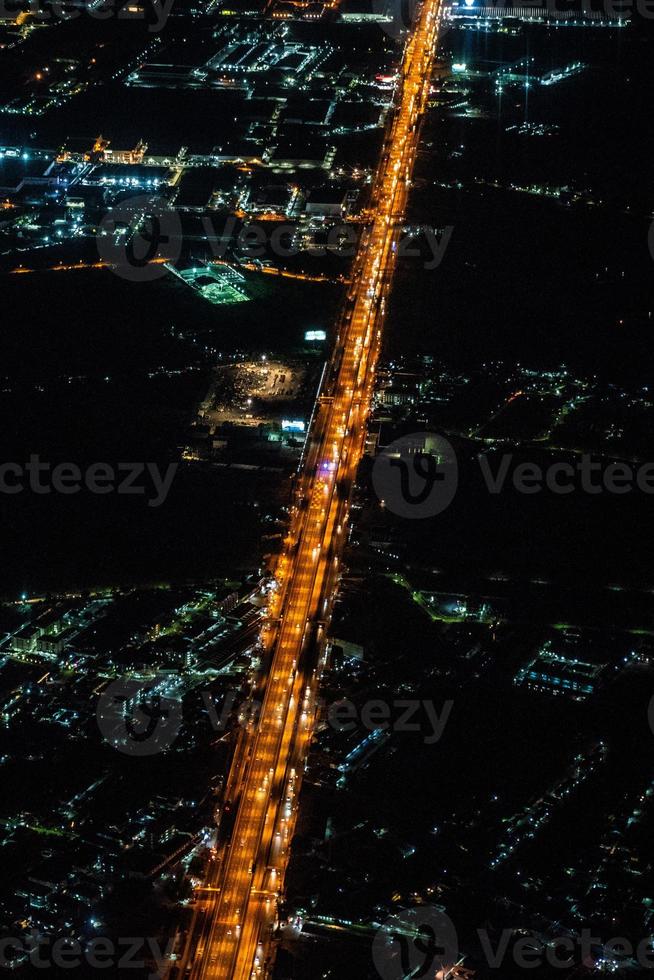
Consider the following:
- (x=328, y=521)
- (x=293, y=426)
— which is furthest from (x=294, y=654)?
(x=293, y=426)

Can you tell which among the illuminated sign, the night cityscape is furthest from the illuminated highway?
the illuminated sign

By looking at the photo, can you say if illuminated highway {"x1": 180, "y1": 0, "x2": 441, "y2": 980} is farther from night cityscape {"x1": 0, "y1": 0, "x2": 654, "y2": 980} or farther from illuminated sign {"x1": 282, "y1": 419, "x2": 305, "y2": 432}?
illuminated sign {"x1": 282, "y1": 419, "x2": 305, "y2": 432}

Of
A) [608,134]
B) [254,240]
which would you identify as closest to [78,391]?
[254,240]

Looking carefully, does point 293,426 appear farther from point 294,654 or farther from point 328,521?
point 294,654

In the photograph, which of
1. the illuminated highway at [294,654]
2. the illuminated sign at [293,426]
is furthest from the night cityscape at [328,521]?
the illuminated sign at [293,426]

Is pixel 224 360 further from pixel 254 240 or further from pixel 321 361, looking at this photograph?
pixel 254 240

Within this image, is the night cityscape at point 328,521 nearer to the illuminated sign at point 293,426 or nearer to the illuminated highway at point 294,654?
the illuminated highway at point 294,654
